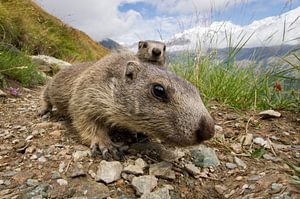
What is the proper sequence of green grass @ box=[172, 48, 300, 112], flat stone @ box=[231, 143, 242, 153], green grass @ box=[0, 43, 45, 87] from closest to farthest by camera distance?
flat stone @ box=[231, 143, 242, 153] < green grass @ box=[172, 48, 300, 112] < green grass @ box=[0, 43, 45, 87]

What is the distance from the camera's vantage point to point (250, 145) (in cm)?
434

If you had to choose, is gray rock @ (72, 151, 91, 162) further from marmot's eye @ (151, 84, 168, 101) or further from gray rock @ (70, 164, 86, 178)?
marmot's eye @ (151, 84, 168, 101)

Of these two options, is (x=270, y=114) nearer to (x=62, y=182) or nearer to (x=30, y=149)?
(x=62, y=182)

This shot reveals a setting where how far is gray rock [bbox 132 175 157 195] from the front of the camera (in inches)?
130

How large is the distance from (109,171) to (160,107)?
0.81 meters

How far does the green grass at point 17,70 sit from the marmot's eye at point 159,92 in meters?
4.40

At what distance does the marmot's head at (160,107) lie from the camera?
3.39 m

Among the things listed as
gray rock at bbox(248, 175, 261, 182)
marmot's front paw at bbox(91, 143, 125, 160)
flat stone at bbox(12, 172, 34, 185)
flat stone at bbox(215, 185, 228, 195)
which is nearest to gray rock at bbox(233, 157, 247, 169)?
gray rock at bbox(248, 175, 261, 182)

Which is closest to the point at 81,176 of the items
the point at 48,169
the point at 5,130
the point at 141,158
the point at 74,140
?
the point at 48,169

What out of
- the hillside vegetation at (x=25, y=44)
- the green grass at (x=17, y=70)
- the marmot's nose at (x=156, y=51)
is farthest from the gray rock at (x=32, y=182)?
the green grass at (x=17, y=70)

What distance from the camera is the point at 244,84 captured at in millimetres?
6465

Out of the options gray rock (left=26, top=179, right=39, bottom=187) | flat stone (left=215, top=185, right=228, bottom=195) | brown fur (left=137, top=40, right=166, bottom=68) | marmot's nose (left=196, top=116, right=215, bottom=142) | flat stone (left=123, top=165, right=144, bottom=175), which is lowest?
flat stone (left=215, top=185, right=228, bottom=195)

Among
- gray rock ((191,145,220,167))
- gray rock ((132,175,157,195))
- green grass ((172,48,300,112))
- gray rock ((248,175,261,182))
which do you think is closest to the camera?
gray rock ((132,175,157,195))

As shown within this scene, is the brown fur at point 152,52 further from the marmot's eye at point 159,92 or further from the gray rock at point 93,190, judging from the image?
the gray rock at point 93,190
